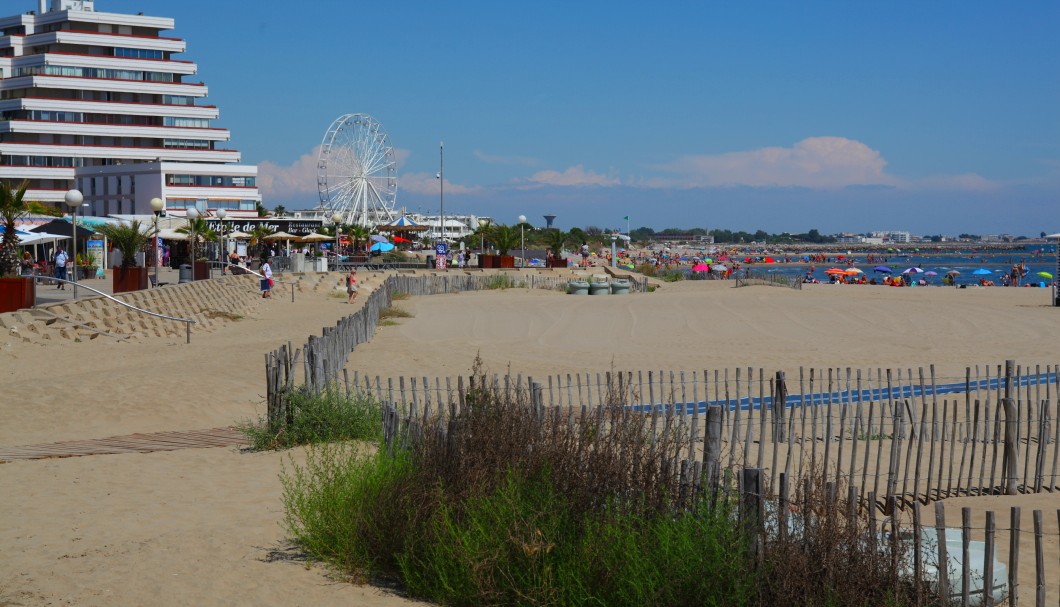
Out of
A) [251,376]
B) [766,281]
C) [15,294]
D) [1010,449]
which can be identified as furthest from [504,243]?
[1010,449]

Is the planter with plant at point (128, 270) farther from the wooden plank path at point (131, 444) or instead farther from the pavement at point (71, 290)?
the wooden plank path at point (131, 444)

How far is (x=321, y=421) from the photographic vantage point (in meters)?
10.8

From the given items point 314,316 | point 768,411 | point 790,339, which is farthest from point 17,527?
point 314,316

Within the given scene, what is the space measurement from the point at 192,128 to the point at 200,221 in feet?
126

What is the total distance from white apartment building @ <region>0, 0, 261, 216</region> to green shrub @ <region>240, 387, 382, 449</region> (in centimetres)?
6370

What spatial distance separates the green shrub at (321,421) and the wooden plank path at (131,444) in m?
0.69

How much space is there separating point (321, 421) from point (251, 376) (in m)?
6.06

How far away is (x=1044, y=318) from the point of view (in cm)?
2784

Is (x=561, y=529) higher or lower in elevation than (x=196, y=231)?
lower

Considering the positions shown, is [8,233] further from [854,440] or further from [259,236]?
[259,236]

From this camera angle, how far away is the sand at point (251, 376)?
6539mm

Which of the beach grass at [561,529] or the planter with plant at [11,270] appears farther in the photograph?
the planter with plant at [11,270]

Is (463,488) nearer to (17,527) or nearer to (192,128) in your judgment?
(17,527)

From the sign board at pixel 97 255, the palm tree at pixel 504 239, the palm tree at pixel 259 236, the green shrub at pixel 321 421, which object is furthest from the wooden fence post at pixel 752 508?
the palm tree at pixel 259 236
